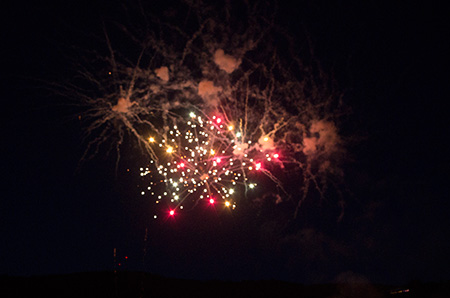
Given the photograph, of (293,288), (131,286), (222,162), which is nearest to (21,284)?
(131,286)

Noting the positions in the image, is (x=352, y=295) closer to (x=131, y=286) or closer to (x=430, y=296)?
(x=430, y=296)

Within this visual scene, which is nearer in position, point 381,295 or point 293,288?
point 381,295

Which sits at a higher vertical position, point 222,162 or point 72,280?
point 222,162

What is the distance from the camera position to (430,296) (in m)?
9.52

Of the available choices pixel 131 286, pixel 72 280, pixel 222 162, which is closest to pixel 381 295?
pixel 222 162

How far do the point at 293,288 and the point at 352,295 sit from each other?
2357mm

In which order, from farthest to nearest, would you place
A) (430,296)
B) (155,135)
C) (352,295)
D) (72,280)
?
(352,295) → (72,280) → (430,296) → (155,135)

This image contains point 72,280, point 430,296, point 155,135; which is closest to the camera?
point 155,135

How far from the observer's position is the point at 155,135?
27.6 feet

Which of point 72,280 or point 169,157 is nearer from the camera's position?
point 169,157

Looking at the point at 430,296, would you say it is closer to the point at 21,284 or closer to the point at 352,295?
the point at 352,295

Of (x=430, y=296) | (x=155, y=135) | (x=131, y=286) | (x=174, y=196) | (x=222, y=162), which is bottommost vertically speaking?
(x=430, y=296)

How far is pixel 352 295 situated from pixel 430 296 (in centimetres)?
268

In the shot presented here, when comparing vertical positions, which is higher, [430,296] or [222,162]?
[222,162]
